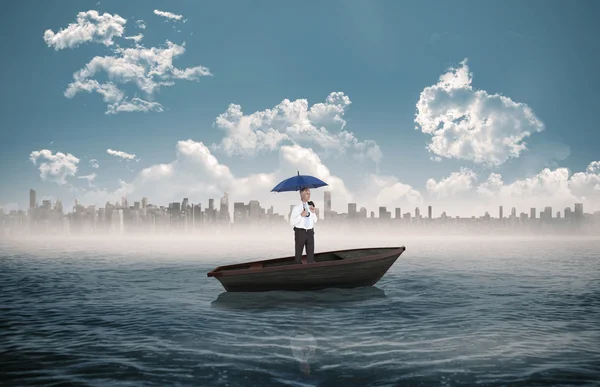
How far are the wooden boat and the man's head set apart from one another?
2581 mm

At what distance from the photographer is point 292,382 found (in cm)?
893

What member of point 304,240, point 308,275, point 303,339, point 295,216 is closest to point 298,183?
point 295,216

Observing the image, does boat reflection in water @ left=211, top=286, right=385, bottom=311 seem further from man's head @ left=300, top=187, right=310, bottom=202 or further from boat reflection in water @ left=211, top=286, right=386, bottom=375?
man's head @ left=300, top=187, right=310, bottom=202

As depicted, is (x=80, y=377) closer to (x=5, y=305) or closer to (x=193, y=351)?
(x=193, y=351)

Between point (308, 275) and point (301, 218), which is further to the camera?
point (308, 275)

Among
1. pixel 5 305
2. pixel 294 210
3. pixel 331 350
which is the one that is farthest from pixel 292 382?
pixel 5 305

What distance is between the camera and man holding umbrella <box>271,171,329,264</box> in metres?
18.6

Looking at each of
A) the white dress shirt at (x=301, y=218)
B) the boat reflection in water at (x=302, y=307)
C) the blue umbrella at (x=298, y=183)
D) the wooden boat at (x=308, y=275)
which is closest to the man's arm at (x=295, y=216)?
the white dress shirt at (x=301, y=218)

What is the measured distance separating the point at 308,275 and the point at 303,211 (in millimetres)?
2658

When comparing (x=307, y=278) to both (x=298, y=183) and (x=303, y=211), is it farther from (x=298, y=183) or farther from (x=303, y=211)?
(x=298, y=183)

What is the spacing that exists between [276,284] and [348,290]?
128 inches

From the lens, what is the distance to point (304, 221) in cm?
1894

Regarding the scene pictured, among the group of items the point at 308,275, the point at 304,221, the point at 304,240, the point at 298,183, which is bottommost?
the point at 308,275

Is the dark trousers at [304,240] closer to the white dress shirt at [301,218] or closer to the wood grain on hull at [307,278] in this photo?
the white dress shirt at [301,218]
